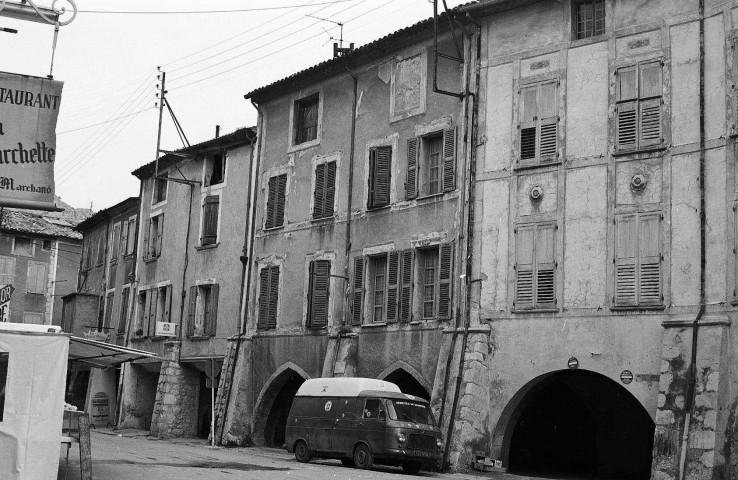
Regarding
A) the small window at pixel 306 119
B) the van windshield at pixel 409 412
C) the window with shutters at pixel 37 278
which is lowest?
the van windshield at pixel 409 412

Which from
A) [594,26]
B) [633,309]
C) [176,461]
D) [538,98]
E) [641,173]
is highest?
[594,26]

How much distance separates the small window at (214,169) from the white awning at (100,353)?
15.6 m

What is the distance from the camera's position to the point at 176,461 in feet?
72.8

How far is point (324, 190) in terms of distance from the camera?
29.7 meters

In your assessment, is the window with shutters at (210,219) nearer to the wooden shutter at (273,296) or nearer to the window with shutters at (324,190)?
the wooden shutter at (273,296)

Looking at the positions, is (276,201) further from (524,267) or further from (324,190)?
(524,267)

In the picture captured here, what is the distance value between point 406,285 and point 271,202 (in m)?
7.58

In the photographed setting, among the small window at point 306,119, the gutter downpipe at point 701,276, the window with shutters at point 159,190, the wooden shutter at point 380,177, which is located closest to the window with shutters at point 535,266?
the gutter downpipe at point 701,276

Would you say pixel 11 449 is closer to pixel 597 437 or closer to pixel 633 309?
pixel 633 309

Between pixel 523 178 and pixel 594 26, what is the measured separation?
149 inches

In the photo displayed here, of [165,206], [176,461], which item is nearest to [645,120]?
[176,461]

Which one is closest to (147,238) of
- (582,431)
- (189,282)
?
(189,282)

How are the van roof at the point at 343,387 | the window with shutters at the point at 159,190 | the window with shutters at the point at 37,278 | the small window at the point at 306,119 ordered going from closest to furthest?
the van roof at the point at 343,387 → the small window at the point at 306,119 → the window with shutters at the point at 159,190 → the window with shutters at the point at 37,278

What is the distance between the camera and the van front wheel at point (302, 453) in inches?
934
